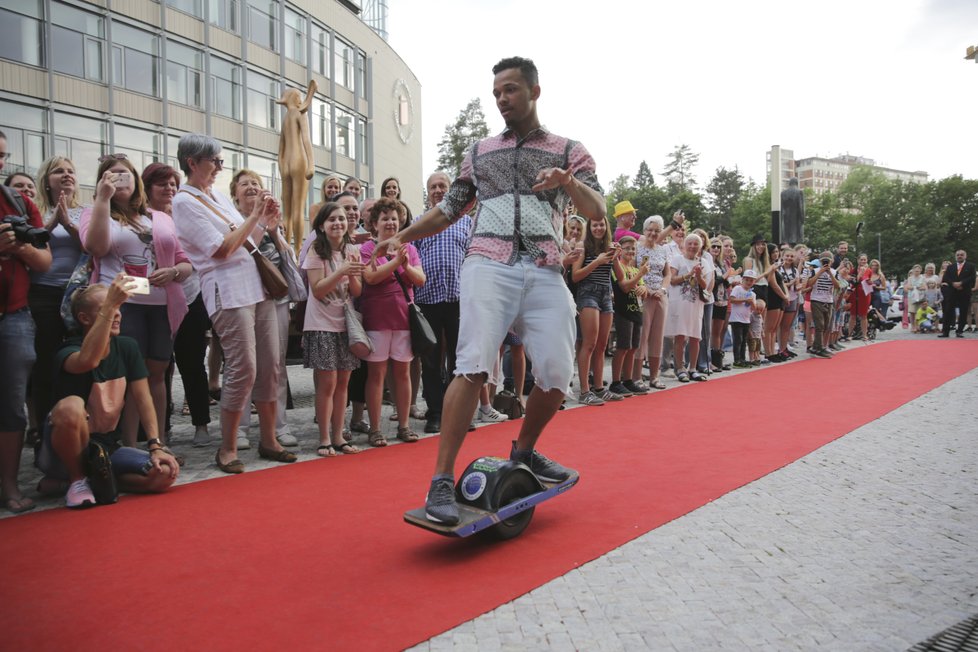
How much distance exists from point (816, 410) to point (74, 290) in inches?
268

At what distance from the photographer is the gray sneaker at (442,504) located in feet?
10.7

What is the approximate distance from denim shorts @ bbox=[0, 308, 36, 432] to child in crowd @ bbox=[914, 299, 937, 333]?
22.7 m

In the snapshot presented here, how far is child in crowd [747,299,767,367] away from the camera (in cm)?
1246

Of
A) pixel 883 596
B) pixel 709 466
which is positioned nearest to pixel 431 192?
pixel 709 466

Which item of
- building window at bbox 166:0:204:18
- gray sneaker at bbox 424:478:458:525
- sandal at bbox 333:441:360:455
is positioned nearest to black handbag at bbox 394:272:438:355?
sandal at bbox 333:441:360:455

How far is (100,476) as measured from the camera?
436cm

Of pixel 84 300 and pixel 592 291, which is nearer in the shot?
pixel 84 300

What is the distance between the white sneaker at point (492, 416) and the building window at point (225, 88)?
2449 cm

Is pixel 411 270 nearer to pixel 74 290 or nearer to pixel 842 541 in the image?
pixel 74 290

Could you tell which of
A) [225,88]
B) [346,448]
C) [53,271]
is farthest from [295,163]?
[225,88]

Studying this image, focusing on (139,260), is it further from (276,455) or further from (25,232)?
(276,455)

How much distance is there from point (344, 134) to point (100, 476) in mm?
33952

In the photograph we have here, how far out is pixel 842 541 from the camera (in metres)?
3.46

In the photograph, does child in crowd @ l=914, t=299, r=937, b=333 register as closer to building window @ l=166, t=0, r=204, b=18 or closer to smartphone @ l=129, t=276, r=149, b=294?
smartphone @ l=129, t=276, r=149, b=294
